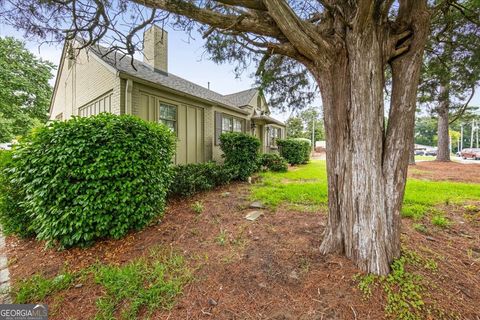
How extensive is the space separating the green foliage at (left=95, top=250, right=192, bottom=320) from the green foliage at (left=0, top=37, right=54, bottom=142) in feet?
63.4

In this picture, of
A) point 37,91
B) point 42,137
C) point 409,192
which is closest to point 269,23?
point 42,137

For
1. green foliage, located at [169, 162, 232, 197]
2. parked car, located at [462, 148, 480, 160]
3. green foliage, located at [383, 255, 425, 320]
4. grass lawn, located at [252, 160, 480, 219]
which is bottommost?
green foliage, located at [383, 255, 425, 320]

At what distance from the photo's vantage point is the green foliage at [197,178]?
18.4 ft

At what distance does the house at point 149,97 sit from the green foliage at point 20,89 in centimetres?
668

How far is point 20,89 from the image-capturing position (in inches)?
623

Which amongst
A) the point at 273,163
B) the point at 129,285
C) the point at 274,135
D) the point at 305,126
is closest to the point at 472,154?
the point at 305,126

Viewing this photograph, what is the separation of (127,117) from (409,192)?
7194mm

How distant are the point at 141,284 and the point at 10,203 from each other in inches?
118

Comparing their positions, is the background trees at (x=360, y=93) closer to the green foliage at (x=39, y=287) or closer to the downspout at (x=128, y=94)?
the green foliage at (x=39, y=287)

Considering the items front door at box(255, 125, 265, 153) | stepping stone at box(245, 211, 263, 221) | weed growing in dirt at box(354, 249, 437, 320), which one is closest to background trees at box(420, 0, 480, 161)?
weed growing in dirt at box(354, 249, 437, 320)

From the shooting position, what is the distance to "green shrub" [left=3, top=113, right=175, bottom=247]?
120 inches

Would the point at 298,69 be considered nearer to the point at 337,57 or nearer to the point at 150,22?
the point at 337,57

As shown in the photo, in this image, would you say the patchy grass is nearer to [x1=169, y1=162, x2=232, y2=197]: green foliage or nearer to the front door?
[x1=169, y1=162, x2=232, y2=197]: green foliage

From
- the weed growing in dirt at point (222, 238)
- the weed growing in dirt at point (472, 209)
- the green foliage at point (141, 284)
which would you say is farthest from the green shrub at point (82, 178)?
the weed growing in dirt at point (472, 209)
